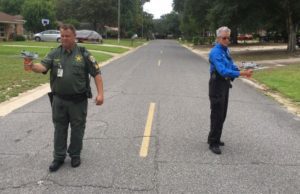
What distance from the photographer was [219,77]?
6.54 meters

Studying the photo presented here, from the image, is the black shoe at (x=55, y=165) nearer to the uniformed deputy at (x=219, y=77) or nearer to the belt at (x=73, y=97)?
the belt at (x=73, y=97)

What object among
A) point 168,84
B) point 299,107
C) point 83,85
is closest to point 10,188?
point 83,85

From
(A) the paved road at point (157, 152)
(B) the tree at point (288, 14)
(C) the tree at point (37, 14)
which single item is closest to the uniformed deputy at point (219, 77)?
(A) the paved road at point (157, 152)

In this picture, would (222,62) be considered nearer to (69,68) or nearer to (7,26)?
(69,68)

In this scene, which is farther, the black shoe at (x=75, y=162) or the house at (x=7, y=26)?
the house at (x=7, y=26)

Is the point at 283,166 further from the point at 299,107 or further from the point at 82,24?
the point at 82,24

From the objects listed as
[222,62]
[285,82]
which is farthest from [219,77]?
[285,82]

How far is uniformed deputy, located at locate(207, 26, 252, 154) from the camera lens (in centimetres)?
637

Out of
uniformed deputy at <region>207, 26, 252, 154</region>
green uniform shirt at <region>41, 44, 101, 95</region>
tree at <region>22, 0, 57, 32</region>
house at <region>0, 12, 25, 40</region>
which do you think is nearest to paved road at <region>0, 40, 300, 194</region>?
uniformed deputy at <region>207, 26, 252, 154</region>

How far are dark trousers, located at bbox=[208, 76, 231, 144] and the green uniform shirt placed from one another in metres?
1.82

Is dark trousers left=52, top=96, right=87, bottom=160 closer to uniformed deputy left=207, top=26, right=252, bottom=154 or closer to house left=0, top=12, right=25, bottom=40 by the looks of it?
uniformed deputy left=207, top=26, right=252, bottom=154

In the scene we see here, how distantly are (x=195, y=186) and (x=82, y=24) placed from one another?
90.7 m

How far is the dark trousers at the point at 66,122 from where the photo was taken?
5742mm

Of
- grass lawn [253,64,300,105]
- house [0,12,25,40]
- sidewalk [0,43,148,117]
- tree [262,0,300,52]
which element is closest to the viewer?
sidewalk [0,43,148,117]
